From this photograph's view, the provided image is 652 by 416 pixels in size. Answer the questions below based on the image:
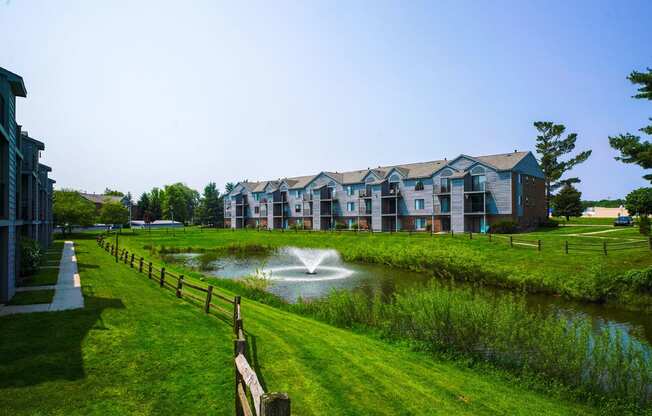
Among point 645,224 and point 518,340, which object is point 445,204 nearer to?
point 645,224

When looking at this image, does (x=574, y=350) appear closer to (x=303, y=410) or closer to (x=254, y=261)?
(x=303, y=410)

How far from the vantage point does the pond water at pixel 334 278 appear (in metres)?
18.3

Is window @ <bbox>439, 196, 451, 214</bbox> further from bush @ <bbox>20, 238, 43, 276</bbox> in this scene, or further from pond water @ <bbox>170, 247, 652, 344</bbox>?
bush @ <bbox>20, 238, 43, 276</bbox>

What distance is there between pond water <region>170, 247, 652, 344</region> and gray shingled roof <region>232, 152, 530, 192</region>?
920 inches

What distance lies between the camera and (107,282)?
65.1 feet

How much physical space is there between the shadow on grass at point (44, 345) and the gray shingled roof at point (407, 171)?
1962 inches

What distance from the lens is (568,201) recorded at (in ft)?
220

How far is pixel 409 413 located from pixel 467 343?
557 centimetres

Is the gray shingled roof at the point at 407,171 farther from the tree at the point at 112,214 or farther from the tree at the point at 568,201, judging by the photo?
the tree at the point at 112,214

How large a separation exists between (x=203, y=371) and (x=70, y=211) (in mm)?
63861

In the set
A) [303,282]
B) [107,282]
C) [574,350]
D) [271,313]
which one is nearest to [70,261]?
[107,282]

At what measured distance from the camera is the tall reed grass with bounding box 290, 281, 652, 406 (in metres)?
10.2

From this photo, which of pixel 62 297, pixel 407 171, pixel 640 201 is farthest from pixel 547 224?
pixel 62 297

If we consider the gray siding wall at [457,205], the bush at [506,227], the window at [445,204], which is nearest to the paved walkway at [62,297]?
the bush at [506,227]
